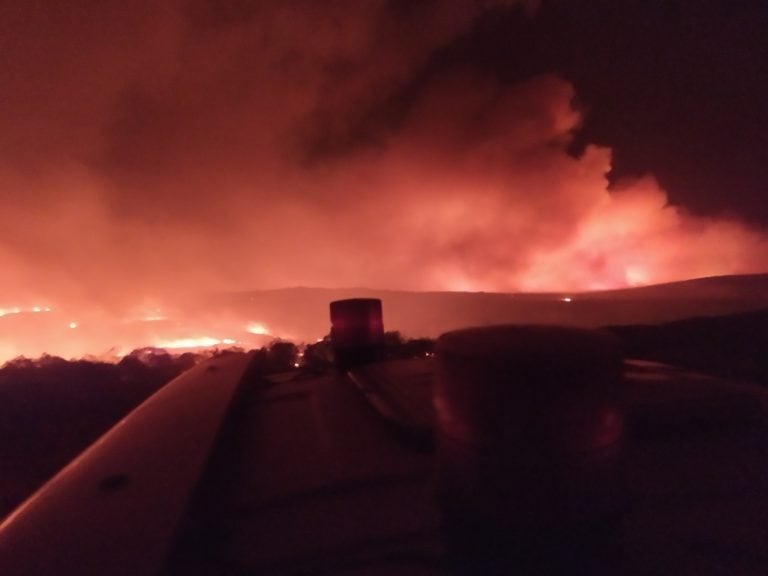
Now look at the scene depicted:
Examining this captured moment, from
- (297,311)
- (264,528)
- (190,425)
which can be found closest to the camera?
(264,528)

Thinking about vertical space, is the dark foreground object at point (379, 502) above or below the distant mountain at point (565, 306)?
below

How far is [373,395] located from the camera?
6.23ft

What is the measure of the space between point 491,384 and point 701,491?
67 cm

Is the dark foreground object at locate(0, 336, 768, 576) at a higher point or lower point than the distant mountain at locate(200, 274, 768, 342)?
lower

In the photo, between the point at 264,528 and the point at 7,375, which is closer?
the point at 264,528

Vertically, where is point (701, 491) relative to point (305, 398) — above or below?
below

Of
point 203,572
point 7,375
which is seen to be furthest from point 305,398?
Result: point 7,375

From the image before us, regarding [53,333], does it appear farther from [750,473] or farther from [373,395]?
[750,473]

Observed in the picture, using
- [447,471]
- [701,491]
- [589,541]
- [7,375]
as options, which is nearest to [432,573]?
[447,471]

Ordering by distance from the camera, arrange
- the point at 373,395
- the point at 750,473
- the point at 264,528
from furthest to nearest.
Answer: the point at 373,395 < the point at 750,473 < the point at 264,528

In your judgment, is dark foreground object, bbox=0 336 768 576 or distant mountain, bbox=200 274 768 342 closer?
dark foreground object, bbox=0 336 768 576

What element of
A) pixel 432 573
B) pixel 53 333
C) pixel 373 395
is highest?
pixel 53 333

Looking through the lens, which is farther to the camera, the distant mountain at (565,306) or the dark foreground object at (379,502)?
the distant mountain at (565,306)

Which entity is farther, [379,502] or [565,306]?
[565,306]
